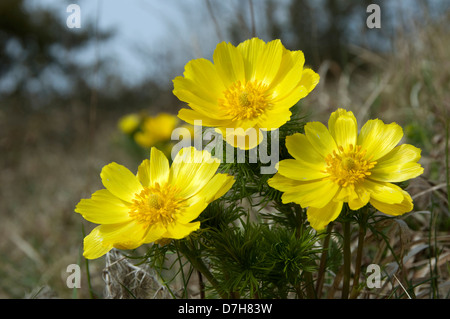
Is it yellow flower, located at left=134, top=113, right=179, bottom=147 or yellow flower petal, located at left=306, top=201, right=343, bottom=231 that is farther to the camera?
yellow flower, located at left=134, top=113, right=179, bottom=147

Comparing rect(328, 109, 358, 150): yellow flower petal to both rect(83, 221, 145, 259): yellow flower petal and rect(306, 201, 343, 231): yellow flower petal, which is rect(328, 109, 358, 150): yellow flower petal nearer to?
rect(306, 201, 343, 231): yellow flower petal

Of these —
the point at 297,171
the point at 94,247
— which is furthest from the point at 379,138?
the point at 94,247

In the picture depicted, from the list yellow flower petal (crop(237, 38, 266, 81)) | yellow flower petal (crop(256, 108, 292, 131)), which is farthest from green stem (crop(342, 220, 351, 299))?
yellow flower petal (crop(237, 38, 266, 81))

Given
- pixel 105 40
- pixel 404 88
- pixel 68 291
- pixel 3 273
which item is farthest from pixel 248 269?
pixel 105 40

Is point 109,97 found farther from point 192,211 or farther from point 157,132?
point 192,211

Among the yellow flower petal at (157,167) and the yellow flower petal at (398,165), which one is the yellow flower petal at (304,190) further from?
the yellow flower petal at (157,167)
